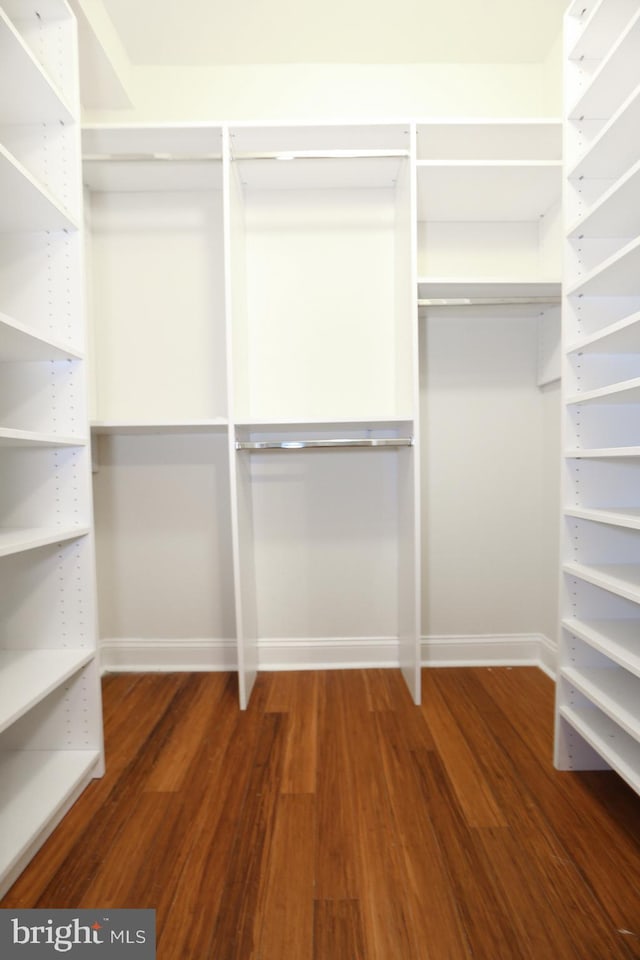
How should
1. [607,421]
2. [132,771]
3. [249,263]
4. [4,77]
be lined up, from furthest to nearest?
1. [249,263]
2. [132,771]
3. [607,421]
4. [4,77]

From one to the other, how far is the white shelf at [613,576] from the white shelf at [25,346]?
1.52m

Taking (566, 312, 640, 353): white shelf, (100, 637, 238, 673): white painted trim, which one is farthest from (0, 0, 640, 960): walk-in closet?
(566, 312, 640, 353): white shelf

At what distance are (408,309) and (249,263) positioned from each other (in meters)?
0.78

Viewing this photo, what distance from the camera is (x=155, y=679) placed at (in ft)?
6.73

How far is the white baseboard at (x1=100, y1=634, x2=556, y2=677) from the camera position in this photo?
2.11 m

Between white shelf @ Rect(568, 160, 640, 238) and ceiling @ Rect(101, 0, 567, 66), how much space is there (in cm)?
120

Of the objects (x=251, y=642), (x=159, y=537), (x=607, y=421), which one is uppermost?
(x=607, y=421)

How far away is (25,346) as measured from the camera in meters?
1.19

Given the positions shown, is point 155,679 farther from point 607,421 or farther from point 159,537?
point 607,421

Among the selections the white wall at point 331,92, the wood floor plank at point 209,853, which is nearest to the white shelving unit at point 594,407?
the white wall at point 331,92

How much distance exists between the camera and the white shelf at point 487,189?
1674mm

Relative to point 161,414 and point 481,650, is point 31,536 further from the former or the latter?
point 481,650

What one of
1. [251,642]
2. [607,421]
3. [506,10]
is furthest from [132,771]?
[506,10]

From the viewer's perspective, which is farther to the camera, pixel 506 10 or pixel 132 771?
pixel 506 10
